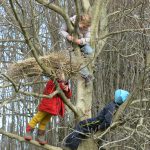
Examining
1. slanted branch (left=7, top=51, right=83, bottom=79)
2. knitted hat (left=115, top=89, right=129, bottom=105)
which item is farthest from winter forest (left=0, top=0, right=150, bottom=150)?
knitted hat (left=115, top=89, right=129, bottom=105)

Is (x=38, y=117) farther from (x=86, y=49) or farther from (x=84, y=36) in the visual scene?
(x=84, y=36)

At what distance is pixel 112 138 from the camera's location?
6.61m

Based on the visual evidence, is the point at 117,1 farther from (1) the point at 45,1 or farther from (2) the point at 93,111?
(1) the point at 45,1

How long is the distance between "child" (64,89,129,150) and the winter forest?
0.19 ft

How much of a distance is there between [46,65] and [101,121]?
87cm

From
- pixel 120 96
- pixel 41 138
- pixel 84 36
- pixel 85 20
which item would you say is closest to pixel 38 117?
pixel 41 138

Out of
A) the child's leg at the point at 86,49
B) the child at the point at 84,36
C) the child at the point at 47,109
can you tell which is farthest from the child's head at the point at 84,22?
the child at the point at 47,109

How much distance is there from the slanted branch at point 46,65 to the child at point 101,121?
1.92 feet

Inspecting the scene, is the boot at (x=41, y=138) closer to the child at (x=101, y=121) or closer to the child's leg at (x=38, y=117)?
the child's leg at (x=38, y=117)

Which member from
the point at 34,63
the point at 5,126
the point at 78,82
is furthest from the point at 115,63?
the point at 34,63

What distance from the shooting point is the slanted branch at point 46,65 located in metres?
4.03

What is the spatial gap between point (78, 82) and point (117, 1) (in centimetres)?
252

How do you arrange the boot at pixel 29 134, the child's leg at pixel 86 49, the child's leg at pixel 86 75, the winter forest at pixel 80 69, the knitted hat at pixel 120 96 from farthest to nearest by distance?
the child's leg at pixel 86 49
the child's leg at pixel 86 75
the knitted hat at pixel 120 96
the boot at pixel 29 134
the winter forest at pixel 80 69

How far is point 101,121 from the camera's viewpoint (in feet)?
14.8
